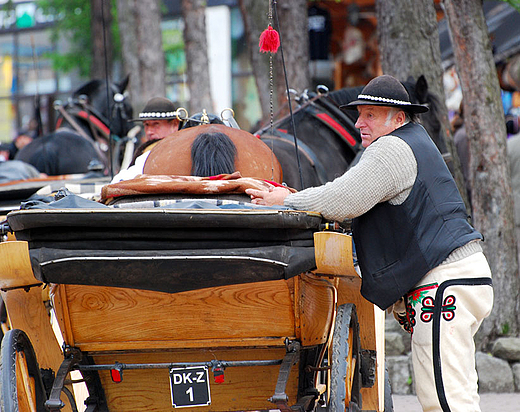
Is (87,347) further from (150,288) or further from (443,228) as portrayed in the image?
(443,228)

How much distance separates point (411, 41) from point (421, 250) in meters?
3.84

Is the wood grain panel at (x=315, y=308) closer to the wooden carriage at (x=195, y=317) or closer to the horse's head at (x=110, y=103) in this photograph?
the wooden carriage at (x=195, y=317)

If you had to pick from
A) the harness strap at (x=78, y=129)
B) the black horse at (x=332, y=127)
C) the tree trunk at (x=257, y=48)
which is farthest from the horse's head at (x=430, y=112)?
the harness strap at (x=78, y=129)

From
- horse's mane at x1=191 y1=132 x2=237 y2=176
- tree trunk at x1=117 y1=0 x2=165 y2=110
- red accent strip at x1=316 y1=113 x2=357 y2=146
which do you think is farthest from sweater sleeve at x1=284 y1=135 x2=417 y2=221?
tree trunk at x1=117 y1=0 x2=165 y2=110

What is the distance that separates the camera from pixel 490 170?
607 centimetres

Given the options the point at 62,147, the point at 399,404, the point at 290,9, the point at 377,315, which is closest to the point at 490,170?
the point at 399,404

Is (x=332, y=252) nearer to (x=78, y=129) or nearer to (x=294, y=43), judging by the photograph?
(x=294, y=43)

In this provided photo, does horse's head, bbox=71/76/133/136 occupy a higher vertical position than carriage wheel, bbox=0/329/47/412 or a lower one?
higher

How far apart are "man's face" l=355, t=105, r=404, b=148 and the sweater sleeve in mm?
279

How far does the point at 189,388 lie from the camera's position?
11.1 ft

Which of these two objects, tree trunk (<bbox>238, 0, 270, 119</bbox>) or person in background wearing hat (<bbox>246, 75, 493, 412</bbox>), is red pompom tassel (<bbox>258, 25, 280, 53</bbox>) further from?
tree trunk (<bbox>238, 0, 270, 119</bbox>)

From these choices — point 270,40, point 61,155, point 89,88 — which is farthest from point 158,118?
point 89,88

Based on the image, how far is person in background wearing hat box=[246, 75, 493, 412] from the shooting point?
3.34 meters

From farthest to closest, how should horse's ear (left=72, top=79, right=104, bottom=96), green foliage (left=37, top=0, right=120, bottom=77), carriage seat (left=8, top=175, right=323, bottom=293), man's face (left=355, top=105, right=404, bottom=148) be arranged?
green foliage (left=37, top=0, right=120, bottom=77)
horse's ear (left=72, top=79, right=104, bottom=96)
man's face (left=355, top=105, right=404, bottom=148)
carriage seat (left=8, top=175, right=323, bottom=293)
